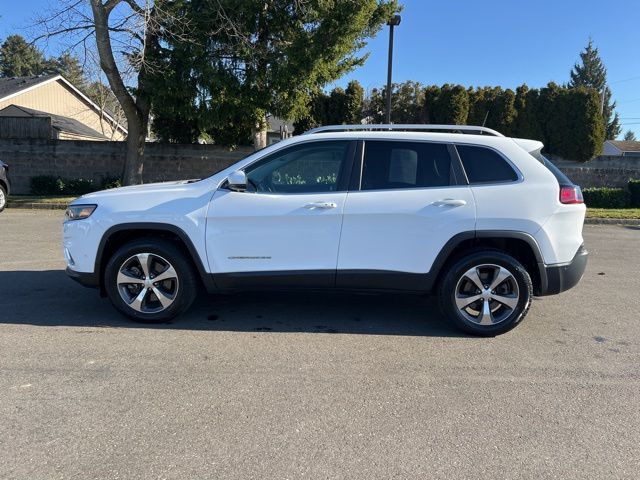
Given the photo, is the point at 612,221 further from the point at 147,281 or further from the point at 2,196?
the point at 2,196

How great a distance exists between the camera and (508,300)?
457 centimetres

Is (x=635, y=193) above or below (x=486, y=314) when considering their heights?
above

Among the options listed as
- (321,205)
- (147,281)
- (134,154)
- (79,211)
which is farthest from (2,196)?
(321,205)

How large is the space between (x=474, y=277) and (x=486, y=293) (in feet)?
0.61

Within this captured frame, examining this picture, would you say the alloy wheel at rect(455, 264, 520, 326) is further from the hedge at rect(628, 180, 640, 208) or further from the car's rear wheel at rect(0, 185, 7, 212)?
the hedge at rect(628, 180, 640, 208)

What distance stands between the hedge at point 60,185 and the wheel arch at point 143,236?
1349 cm

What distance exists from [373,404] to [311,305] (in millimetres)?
2224

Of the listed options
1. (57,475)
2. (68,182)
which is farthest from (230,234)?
(68,182)

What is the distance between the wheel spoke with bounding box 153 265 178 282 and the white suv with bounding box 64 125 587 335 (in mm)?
20

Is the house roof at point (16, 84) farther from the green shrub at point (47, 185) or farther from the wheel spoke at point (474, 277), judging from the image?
the wheel spoke at point (474, 277)

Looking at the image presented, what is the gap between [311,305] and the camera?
5.52 m

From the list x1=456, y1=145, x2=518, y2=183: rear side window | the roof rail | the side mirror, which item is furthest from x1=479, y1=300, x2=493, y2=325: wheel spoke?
the side mirror

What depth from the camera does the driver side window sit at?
4656 mm

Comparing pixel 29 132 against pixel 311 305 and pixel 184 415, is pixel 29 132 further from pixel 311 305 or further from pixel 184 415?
pixel 184 415
